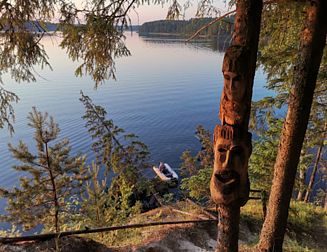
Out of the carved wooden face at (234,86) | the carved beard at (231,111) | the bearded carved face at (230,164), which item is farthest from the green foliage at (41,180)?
the carved wooden face at (234,86)

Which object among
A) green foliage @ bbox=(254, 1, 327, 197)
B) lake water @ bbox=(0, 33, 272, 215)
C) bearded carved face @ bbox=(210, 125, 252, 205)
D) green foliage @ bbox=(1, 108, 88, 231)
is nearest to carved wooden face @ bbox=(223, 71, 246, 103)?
bearded carved face @ bbox=(210, 125, 252, 205)

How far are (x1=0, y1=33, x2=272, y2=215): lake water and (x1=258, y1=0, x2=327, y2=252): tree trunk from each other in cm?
1650

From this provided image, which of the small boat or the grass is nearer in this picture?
the grass

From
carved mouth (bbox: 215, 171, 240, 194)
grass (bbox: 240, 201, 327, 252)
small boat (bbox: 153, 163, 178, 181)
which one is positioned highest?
carved mouth (bbox: 215, 171, 240, 194)

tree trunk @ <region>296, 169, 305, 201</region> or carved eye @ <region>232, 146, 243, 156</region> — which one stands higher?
carved eye @ <region>232, 146, 243, 156</region>

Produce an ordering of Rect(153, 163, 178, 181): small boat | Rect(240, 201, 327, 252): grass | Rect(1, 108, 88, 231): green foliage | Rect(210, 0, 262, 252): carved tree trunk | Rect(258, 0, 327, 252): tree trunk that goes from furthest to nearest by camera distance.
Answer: Rect(153, 163, 178, 181): small boat
Rect(240, 201, 327, 252): grass
Rect(1, 108, 88, 231): green foliage
Rect(258, 0, 327, 252): tree trunk
Rect(210, 0, 262, 252): carved tree trunk

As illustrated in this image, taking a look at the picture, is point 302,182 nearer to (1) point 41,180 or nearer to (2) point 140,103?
(1) point 41,180

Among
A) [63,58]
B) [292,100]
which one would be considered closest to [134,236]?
[292,100]

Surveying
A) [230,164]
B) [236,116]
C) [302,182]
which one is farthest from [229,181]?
[302,182]

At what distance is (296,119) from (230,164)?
1.67m

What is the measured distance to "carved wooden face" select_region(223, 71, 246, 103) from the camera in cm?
265

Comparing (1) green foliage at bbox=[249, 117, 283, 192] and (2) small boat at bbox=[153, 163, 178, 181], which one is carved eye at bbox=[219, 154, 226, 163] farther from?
(2) small boat at bbox=[153, 163, 178, 181]

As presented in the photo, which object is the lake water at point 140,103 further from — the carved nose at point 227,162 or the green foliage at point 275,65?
the carved nose at point 227,162

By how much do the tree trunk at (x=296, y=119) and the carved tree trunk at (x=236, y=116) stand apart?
1456 millimetres
